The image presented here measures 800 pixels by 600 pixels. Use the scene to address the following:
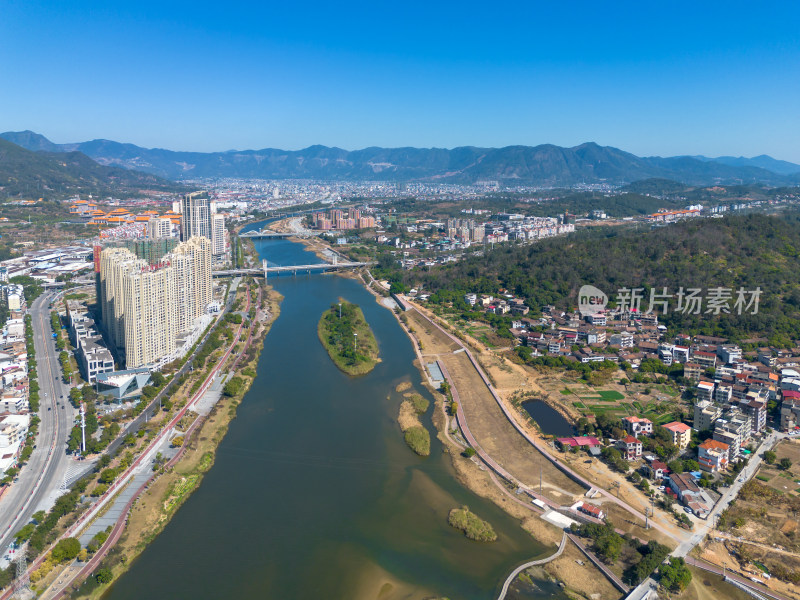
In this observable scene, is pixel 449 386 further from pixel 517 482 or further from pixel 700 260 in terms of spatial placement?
pixel 700 260

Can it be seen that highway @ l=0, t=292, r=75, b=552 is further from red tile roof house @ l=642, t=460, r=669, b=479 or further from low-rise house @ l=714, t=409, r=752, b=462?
low-rise house @ l=714, t=409, r=752, b=462

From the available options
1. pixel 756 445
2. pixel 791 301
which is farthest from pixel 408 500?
pixel 791 301

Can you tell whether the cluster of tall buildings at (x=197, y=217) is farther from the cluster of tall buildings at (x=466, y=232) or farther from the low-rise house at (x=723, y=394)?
the low-rise house at (x=723, y=394)

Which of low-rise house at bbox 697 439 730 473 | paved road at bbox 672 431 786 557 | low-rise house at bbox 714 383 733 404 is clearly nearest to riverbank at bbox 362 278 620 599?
paved road at bbox 672 431 786 557

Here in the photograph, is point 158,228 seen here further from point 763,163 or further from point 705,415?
point 763,163

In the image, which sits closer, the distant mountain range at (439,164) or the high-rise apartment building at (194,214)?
the high-rise apartment building at (194,214)

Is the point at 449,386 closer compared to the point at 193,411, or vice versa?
the point at 193,411

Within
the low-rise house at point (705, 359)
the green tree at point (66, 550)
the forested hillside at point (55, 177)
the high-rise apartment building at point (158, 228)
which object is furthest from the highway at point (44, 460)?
the forested hillside at point (55, 177)
